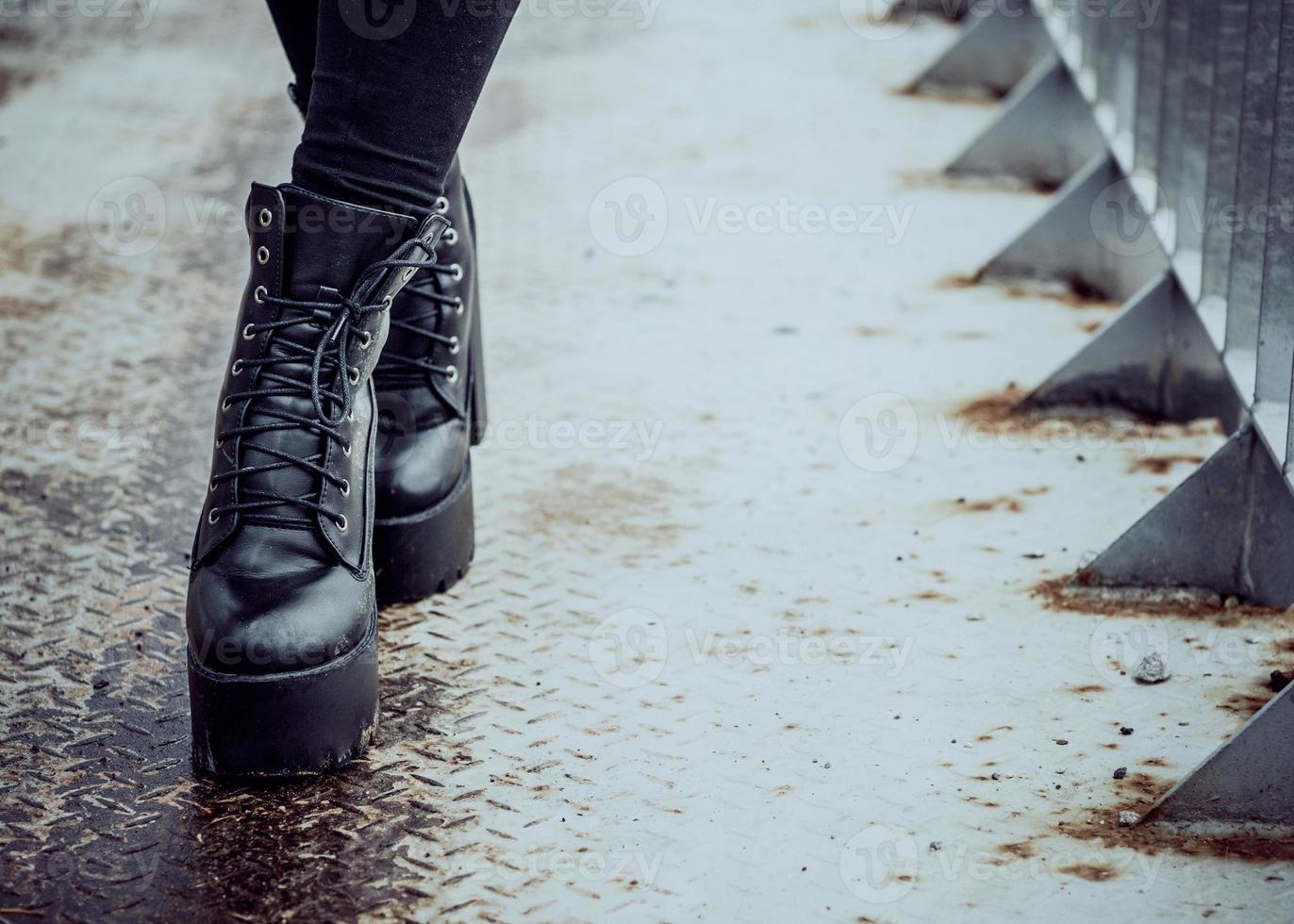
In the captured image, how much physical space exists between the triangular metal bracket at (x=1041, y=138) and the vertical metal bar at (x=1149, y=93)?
2.52 feet

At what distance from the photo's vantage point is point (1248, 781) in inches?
50.6

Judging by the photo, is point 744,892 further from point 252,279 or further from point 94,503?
point 94,503

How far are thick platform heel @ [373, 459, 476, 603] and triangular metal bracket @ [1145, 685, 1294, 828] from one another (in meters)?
0.81

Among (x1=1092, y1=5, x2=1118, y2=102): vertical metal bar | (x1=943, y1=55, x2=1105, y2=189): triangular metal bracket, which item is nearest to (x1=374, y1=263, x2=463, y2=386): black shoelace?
(x1=1092, y1=5, x2=1118, y2=102): vertical metal bar

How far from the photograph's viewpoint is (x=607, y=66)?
13.2ft

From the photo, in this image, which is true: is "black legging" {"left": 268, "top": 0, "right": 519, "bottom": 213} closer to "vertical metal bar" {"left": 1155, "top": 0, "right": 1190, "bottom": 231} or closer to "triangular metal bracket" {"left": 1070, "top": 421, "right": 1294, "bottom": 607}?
"triangular metal bracket" {"left": 1070, "top": 421, "right": 1294, "bottom": 607}

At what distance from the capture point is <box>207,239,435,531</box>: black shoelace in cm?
141

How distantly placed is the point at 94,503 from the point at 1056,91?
7.05 feet

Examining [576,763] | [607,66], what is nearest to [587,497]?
[576,763]

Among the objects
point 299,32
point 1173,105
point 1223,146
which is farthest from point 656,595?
point 1173,105

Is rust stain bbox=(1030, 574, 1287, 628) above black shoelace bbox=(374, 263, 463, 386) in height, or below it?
below

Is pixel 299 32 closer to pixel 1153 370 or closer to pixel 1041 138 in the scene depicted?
pixel 1153 370

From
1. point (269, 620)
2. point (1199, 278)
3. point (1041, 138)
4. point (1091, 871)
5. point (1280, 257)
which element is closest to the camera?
point (1091, 871)

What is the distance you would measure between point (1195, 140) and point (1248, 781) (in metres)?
1.04
